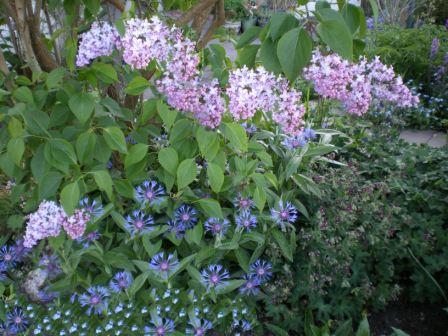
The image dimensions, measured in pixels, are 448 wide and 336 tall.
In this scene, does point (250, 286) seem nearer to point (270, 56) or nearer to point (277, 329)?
point (277, 329)

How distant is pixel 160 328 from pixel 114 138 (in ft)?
2.22

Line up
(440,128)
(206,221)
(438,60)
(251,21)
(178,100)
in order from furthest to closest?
(251,21), (438,60), (440,128), (206,221), (178,100)

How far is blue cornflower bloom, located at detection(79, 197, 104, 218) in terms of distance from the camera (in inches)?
76.3

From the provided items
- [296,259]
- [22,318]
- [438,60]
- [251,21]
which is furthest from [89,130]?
[251,21]

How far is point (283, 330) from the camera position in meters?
1.97

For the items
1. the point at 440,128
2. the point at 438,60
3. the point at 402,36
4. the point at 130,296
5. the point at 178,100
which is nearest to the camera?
the point at 178,100

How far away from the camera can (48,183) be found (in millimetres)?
1818

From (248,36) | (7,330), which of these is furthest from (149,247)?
(248,36)

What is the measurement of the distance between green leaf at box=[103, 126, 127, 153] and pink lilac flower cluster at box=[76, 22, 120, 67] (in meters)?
0.24

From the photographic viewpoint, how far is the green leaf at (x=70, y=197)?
168 cm

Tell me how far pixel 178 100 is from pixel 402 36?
4440 millimetres

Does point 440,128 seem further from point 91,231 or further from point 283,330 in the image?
point 91,231

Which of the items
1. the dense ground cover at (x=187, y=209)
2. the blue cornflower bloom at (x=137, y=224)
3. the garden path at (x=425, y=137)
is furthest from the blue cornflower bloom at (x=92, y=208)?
the garden path at (x=425, y=137)

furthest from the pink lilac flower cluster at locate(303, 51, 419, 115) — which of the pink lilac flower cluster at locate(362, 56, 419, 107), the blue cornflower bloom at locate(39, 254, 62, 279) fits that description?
the blue cornflower bloom at locate(39, 254, 62, 279)
